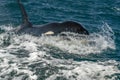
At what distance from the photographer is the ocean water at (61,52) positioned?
17156 mm

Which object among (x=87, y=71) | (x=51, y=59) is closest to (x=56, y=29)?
(x=51, y=59)

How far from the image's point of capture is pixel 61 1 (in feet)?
117

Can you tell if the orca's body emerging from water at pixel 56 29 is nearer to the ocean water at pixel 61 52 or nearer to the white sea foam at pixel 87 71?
the ocean water at pixel 61 52

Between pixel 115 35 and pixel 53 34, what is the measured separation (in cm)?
596

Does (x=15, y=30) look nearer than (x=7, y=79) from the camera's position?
No

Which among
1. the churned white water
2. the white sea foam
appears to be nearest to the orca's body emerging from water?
the churned white water

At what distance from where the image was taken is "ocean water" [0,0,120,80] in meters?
17.2

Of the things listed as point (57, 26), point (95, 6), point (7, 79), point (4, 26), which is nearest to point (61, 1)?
point (95, 6)

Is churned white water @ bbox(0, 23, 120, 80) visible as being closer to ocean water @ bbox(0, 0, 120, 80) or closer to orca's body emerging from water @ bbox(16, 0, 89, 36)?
ocean water @ bbox(0, 0, 120, 80)

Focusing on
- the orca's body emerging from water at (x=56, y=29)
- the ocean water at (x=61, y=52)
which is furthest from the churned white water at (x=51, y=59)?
the orca's body emerging from water at (x=56, y=29)

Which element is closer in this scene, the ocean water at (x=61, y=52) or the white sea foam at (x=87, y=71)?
the white sea foam at (x=87, y=71)

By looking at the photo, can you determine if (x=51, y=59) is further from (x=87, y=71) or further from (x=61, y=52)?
(x=87, y=71)

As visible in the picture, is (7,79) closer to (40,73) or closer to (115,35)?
(40,73)

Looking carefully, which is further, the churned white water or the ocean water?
the ocean water
